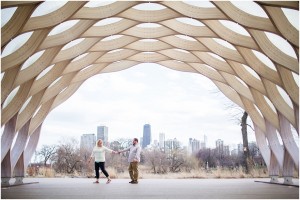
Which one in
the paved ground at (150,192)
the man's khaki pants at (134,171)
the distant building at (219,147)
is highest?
the distant building at (219,147)

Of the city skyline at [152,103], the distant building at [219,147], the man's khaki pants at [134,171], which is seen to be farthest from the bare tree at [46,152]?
the man's khaki pants at [134,171]

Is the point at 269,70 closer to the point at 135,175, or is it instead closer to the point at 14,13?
the point at 135,175

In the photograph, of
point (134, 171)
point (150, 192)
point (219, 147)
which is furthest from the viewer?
point (219, 147)

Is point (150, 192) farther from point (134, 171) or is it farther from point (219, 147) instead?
point (219, 147)

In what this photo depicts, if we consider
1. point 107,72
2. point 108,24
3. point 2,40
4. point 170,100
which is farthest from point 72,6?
point 170,100

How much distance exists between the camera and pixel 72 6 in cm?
1877

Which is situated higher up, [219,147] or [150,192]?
[219,147]

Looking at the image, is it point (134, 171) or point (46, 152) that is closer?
point (134, 171)

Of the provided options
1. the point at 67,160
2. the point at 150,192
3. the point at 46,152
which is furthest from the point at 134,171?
the point at 46,152

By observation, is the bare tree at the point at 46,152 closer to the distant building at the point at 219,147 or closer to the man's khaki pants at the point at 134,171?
the distant building at the point at 219,147

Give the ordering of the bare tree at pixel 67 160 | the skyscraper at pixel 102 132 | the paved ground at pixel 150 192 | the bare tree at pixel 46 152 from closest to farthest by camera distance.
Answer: the paved ground at pixel 150 192
the bare tree at pixel 67 160
the bare tree at pixel 46 152
the skyscraper at pixel 102 132

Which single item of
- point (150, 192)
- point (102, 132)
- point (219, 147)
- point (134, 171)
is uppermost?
point (102, 132)

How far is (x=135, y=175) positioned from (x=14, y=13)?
34.3 ft

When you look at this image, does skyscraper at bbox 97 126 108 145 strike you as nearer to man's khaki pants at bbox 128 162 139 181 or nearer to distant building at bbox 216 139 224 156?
distant building at bbox 216 139 224 156
